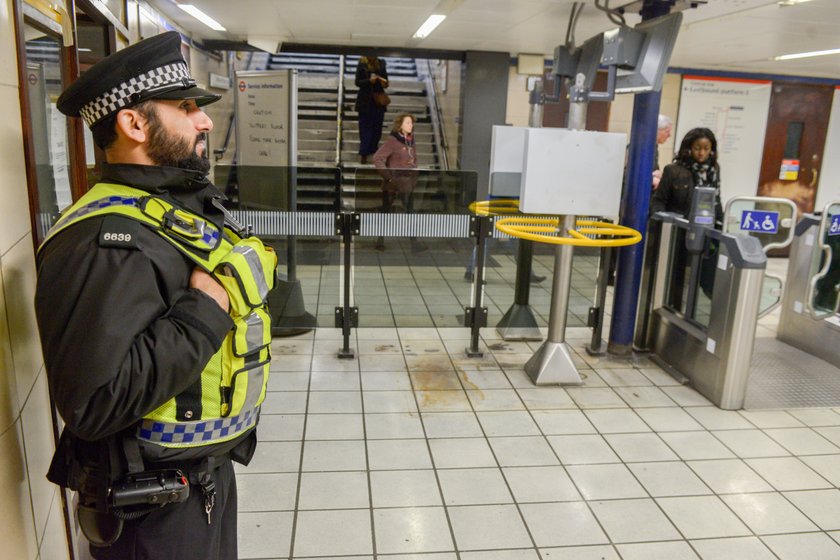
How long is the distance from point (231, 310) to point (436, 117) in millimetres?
8684

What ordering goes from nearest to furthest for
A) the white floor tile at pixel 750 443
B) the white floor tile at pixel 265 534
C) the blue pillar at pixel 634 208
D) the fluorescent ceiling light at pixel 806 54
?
the white floor tile at pixel 265 534, the white floor tile at pixel 750 443, the blue pillar at pixel 634 208, the fluorescent ceiling light at pixel 806 54

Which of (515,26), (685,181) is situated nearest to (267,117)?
(515,26)

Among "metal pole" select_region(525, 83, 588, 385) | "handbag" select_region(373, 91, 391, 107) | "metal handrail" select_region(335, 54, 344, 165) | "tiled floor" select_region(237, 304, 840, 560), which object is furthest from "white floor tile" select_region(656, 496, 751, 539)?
"metal handrail" select_region(335, 54, 344, 165)

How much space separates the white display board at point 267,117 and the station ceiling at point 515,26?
26.0 inches

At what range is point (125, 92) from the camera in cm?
126

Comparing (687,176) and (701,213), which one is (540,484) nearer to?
(701,213)

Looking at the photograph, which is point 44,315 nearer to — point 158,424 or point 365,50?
point 158,424

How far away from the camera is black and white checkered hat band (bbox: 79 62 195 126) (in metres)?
1.26

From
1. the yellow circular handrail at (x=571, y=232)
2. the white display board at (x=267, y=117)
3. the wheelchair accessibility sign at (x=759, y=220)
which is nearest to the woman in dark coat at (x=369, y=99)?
the white display board at (x=267, y=117)

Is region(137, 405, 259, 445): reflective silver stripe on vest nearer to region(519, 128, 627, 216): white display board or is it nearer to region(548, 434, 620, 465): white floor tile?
region(548, 434, 620, 465): white floor tile

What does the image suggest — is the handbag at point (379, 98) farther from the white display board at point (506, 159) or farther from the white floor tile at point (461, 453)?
the white floor tile at point (461, 453)

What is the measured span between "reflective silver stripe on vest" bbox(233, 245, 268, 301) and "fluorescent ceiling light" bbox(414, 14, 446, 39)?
4.45 metres

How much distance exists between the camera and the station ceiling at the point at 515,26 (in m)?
4.66

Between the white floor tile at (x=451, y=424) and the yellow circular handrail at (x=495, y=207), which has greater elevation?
the yellow circular handrail at (x=495, y=207)
